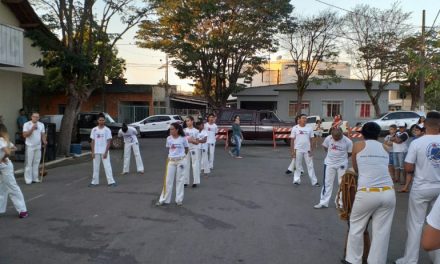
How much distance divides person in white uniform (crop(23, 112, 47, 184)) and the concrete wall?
327 inches

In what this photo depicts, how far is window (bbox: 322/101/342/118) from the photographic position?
4178 centimetres

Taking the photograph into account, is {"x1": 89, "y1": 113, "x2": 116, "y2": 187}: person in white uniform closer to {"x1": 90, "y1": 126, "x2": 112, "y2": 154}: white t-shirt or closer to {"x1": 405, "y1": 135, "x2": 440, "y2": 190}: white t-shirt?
{"x1": 90, "y1": 126, "x2": 112, "y2": 154}: white t-shirt

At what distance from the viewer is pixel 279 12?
3391 cm

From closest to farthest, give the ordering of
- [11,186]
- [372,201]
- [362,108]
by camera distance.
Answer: [372,201] → [11,186] → [362,108]

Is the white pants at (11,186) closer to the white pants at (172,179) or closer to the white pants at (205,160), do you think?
the white pants at (172,179)

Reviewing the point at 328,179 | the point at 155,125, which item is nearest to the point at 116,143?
the point at 155,125

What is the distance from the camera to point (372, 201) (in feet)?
17.2

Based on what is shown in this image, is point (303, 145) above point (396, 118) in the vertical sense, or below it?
below

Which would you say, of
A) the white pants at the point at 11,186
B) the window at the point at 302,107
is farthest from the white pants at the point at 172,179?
the window at the point at 302,107

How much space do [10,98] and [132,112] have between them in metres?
19.0

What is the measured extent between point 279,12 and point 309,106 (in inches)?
435

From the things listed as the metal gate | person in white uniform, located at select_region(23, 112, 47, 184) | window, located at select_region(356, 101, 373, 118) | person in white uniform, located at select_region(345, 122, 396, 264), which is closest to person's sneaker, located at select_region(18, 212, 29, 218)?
person in white uniform, located at select_region(23, 112, 47, 184)

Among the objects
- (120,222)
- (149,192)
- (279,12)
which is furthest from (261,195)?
(279,12)

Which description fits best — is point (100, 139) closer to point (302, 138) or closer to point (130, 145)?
point (130, 145)
